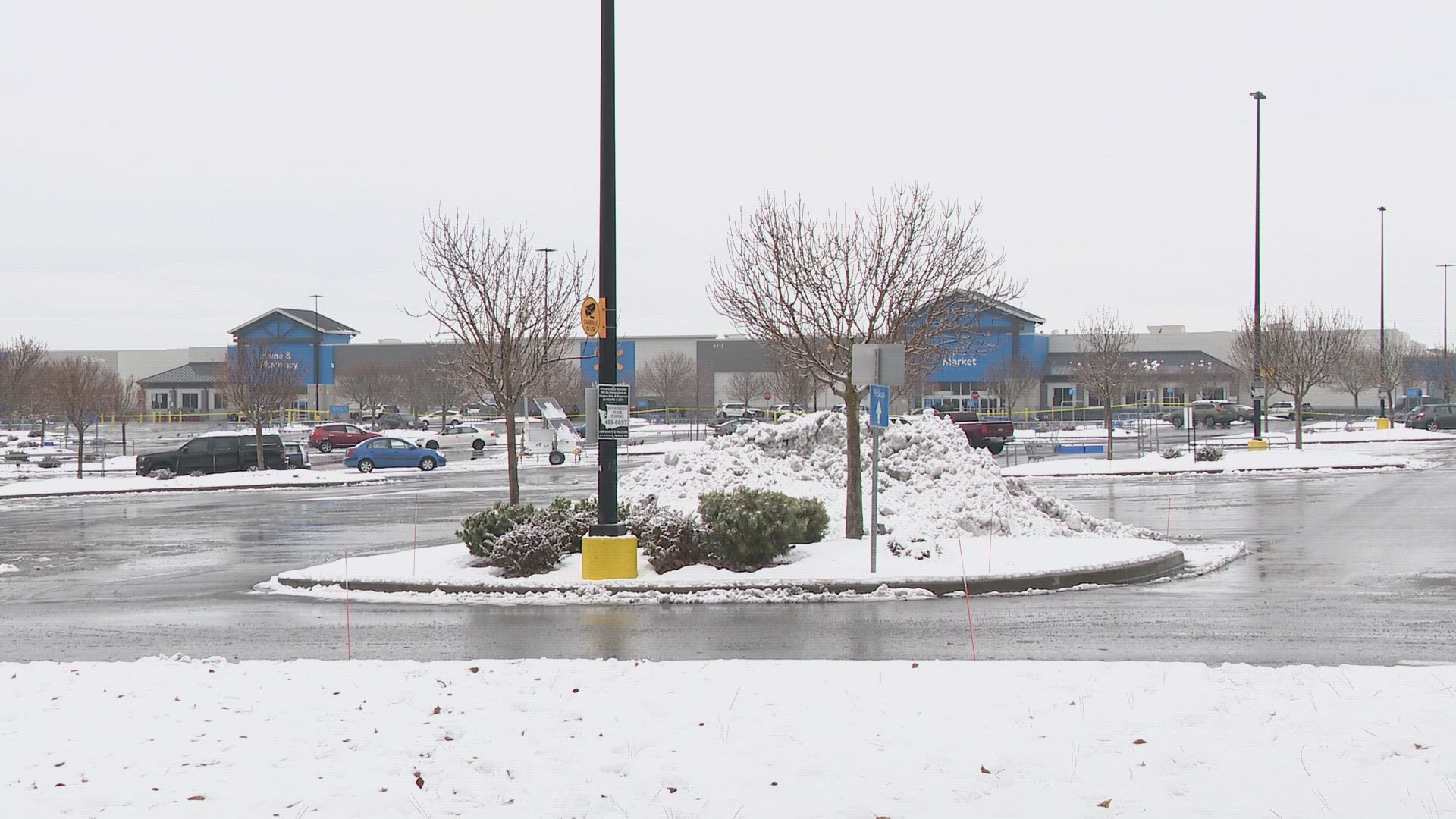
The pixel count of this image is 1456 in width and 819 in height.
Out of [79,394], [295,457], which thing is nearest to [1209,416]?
[295,457]

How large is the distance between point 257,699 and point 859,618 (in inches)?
229

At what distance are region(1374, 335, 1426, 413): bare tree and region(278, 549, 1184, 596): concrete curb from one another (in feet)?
187

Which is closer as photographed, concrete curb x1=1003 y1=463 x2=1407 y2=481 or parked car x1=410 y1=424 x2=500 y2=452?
concrete curb x1=1003 y1=463 x2=1407 y2=481

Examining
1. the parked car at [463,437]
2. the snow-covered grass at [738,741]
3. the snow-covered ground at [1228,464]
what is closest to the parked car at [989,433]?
the snow-covered ground at [1228,464]

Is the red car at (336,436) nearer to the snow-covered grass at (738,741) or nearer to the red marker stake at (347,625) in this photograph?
the red marker stake at (347,625)

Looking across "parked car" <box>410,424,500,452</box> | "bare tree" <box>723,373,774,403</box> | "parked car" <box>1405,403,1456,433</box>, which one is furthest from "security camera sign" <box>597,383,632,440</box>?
"bare tree" <box>723,373,774,403</box>

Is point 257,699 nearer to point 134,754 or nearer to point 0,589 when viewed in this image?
point 134,754

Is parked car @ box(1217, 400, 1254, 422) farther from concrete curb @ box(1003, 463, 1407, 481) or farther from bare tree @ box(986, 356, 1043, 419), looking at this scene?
concrete curb @ box(1003, 463, 1407, 481)

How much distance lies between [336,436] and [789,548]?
168 ft

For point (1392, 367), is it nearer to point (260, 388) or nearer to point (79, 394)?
point (260, 388)

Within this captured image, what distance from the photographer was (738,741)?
669cm

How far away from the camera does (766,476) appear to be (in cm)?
1942

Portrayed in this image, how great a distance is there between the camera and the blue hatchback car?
4675cm

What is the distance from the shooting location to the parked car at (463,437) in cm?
6240
